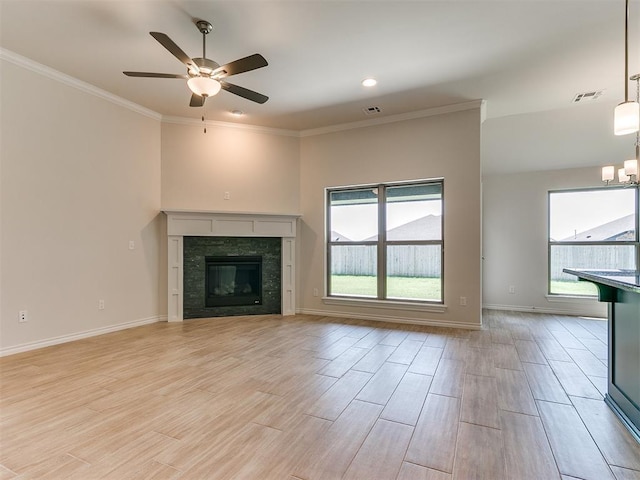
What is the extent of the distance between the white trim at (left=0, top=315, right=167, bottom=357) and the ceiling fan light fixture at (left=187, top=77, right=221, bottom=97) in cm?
323

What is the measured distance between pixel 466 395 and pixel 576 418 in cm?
66

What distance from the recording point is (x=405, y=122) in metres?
4.82

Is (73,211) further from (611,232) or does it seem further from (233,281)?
(611,232)

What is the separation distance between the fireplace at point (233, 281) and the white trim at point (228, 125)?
2153mm

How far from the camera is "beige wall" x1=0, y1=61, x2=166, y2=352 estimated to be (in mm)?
3326

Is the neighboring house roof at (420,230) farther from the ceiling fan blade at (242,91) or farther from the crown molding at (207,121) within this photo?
the ceiling fan blade at (242,91)

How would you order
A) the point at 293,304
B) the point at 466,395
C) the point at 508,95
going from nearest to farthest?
the point at 466,395 < the point at 508,95 < the point at 293,304

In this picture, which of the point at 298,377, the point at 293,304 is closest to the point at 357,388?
the point at 298,377

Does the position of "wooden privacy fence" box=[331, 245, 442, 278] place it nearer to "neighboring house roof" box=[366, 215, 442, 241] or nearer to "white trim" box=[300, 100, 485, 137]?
"neighboring house roof" box=[366, 215, 442, 241]

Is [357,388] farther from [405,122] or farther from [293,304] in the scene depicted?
[405,122]

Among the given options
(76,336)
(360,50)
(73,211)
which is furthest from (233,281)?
(360,50)

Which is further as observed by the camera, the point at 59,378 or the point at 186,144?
the point at 186,144

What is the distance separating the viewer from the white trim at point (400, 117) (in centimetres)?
438

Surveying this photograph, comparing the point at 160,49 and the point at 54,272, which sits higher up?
the point at 160,49
